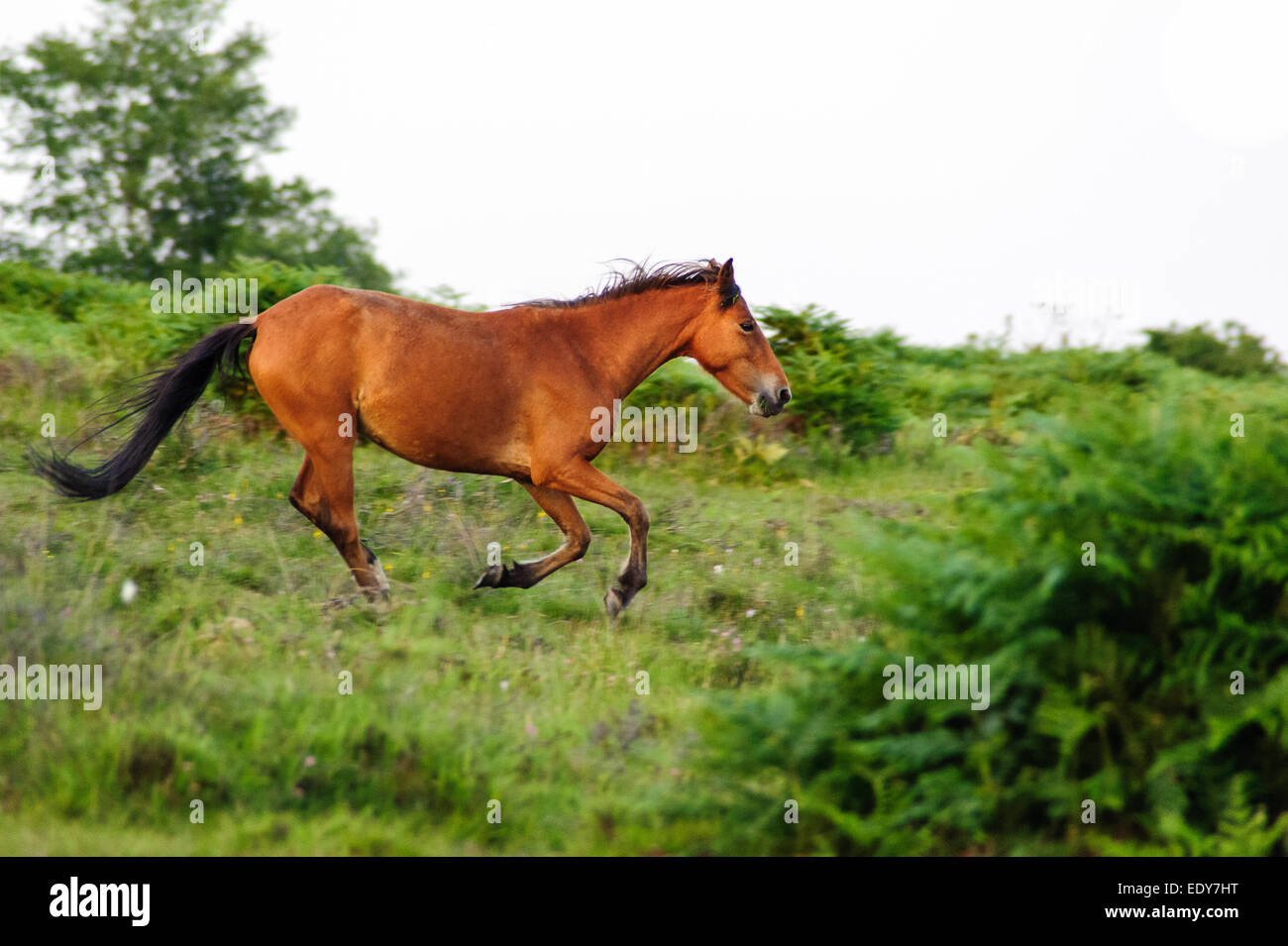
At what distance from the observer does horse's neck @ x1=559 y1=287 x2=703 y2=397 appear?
7.65m

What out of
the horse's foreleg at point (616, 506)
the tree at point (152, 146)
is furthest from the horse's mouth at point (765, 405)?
the tree at point (152, 146)

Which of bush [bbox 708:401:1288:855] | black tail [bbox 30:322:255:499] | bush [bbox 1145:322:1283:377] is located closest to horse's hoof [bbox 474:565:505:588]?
black tail [bbox 30:322:255:499]

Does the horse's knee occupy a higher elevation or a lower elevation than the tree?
lower

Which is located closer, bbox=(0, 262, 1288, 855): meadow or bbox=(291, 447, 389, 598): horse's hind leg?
bbox=(0, 262, 1288, 855): meadow

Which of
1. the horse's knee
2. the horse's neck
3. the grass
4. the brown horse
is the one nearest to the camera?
the grass

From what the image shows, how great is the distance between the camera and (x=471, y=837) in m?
4.52

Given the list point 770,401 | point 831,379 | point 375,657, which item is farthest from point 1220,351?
point 375,657

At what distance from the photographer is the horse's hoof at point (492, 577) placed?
24.0 feet

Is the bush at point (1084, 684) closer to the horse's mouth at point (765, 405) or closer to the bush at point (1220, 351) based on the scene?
→ the horse's mouth at point (765, 405)

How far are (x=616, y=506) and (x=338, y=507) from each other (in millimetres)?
1705

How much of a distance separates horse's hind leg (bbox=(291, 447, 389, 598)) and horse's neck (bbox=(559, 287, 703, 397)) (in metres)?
1.72

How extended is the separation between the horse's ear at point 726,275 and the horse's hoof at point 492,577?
2311 mm

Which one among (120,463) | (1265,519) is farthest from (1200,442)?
(120,463)

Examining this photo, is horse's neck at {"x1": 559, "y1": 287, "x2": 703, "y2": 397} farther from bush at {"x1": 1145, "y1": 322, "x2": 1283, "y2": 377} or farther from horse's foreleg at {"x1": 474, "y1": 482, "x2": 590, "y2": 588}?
bush at {"x1": 1145, "y1": 322, "x2": 1283, "y2": 377}
